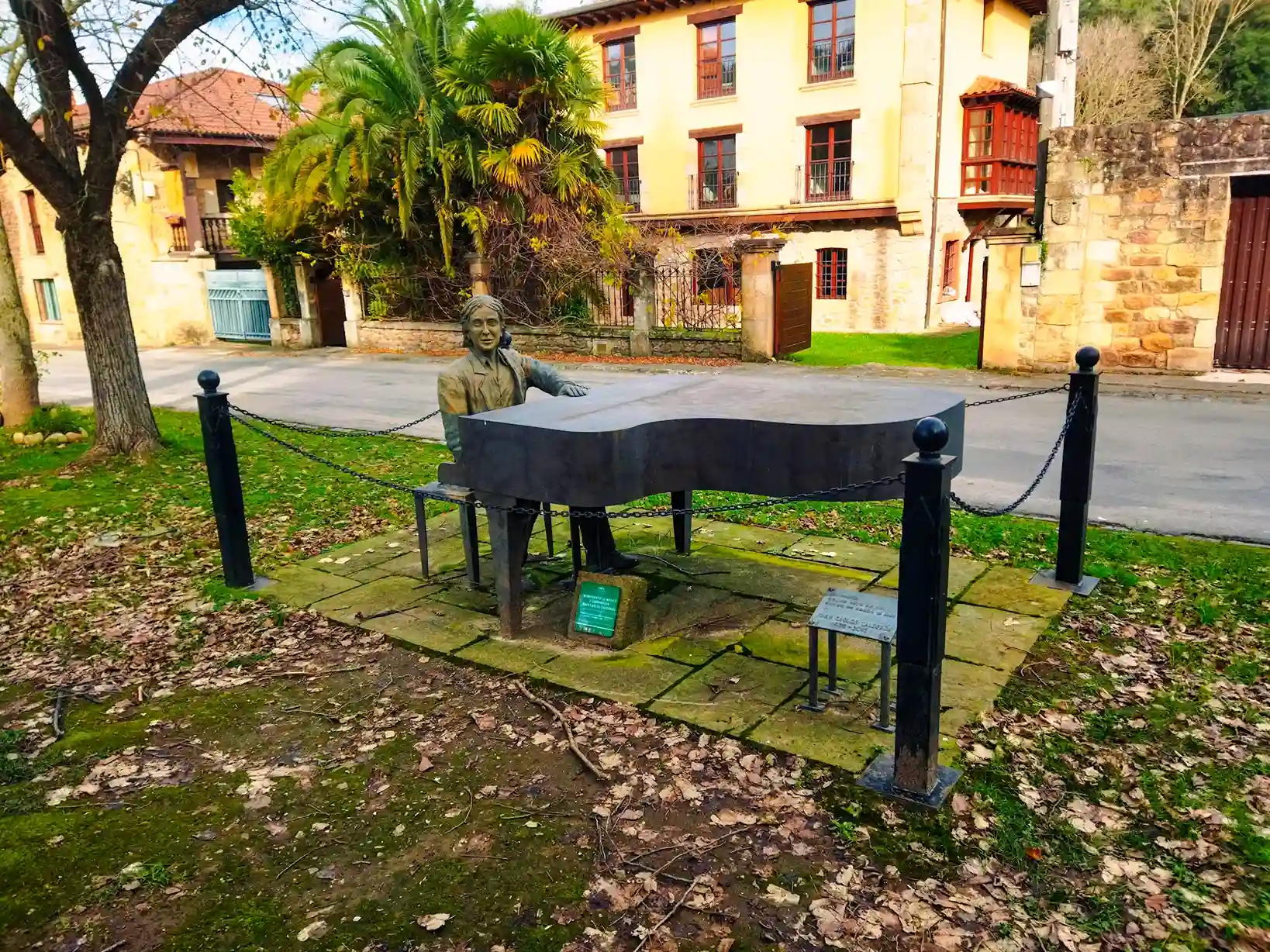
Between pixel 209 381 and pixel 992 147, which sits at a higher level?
pixel 992 147

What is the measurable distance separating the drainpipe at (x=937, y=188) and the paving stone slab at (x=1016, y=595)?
20.7 m

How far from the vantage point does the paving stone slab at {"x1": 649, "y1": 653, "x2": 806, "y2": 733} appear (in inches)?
169

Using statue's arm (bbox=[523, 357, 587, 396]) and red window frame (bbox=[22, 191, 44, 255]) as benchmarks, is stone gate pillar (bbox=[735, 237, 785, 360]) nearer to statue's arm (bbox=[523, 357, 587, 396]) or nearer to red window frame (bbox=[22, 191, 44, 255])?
statue's arm (bbox=[523, 357, 587, 396])

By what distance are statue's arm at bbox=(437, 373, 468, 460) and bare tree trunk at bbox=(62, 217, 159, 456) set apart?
231 inches

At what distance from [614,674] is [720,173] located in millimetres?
25439

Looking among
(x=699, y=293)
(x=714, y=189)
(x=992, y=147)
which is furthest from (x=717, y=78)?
(x=699, y=293)

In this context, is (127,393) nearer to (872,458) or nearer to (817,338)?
(872,458)

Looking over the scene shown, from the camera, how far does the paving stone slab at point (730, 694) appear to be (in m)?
4.30

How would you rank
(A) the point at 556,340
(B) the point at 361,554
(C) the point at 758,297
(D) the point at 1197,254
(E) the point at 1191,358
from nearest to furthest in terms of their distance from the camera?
(B) the point at 361,554
(D) the point at 1197,254
(E) the point at 1191,358
(C) the point at 758,297
(A) the point at 556,340

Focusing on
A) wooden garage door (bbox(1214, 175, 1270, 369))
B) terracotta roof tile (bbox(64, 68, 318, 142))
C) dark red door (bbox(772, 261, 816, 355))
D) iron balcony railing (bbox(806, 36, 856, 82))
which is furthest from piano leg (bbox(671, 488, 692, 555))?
iron balcony railing (bbox(806, 36, 856, 82))

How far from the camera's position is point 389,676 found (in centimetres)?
489

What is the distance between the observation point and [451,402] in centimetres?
550

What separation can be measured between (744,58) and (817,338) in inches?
367

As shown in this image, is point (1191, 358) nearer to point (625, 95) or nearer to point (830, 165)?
point (830, 165)
